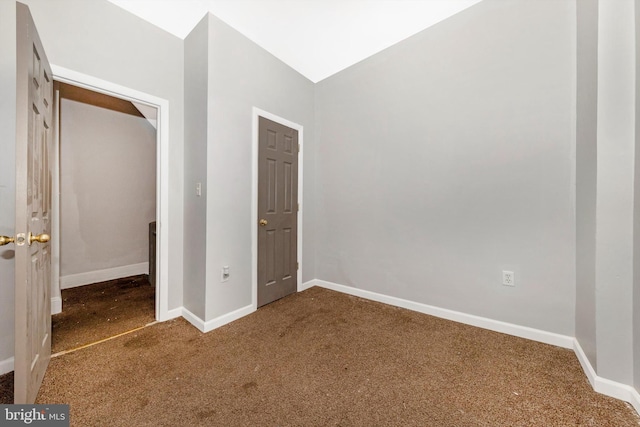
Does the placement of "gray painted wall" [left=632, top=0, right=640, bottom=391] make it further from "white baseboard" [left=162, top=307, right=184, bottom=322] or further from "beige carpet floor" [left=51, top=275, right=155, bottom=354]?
"beige carpet floor" [left=51, top=275, right=155, bottom=354]

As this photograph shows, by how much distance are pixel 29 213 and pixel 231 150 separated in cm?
141

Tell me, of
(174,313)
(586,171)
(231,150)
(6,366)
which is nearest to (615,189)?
(586,171)

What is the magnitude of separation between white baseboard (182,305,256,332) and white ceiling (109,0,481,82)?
8.91ft

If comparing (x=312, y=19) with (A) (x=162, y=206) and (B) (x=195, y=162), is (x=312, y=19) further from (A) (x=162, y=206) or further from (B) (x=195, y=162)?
(A) (x=162, y=206)

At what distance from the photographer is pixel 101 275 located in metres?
3.43

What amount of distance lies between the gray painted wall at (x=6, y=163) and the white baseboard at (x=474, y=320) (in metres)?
2.78

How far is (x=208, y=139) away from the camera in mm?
2184

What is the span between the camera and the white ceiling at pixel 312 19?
2207 millimetres

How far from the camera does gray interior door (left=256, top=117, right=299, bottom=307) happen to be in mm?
2682

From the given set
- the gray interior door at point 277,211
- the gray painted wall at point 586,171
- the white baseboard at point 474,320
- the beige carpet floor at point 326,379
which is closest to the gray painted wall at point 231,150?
the gray interior door at point 277,211

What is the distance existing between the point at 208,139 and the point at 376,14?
1928mm

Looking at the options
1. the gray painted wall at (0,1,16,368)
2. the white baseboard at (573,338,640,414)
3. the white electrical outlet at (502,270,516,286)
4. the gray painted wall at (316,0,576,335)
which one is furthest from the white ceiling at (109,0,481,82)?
the white baseboard at (573,338,640,414)

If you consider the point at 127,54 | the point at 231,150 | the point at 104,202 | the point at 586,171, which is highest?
the point at 127,54

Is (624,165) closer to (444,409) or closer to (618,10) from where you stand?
(618,10)
